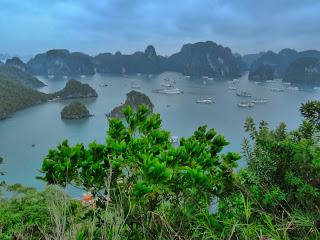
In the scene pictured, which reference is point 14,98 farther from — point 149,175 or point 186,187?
point 149,175

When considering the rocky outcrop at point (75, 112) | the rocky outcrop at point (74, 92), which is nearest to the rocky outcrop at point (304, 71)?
the rocky outcrop at point (74, 92)

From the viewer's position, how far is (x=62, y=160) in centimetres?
329

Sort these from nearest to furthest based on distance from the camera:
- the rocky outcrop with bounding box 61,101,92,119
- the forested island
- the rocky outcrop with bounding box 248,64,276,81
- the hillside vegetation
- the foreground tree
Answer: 1. the hillside vegetation
2. the foreground tree
3. the rocky outcrop with bounding box 61,101,92,119
4. the forested island
5. the rocky outcrop with bounding box 248,64,276,81

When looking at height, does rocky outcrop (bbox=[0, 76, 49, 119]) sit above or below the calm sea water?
above

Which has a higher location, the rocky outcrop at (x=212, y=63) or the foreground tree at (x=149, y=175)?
the foreground tree at (x=149, y=175)

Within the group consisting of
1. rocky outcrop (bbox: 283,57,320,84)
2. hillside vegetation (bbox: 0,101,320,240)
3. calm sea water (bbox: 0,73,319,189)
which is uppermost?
hillside vegetation (bbox: 0,101,320,240)

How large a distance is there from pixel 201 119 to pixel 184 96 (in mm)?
36806

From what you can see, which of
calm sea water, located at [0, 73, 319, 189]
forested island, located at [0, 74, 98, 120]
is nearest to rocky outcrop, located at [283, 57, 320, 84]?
calm sea water, located at [0, 73, 319, 189]

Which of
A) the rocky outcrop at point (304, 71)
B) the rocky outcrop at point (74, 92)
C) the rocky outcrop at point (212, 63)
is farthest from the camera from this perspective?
Result: the rocky outcrop at point (212, 63)

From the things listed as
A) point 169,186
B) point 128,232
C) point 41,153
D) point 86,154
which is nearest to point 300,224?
point 169,186

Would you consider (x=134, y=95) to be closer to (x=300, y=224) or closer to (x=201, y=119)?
(x=201, y=119)

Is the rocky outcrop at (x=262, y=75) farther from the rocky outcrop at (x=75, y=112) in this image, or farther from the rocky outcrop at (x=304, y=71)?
the rocky outcrop at (x=75, y=112)

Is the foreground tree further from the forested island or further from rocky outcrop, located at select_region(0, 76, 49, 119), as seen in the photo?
rocky outcrop, located at select_region(0, 76, 49, 119)

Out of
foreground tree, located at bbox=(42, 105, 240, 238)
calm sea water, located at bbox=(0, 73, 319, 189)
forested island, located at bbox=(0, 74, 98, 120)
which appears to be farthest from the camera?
forested island, located at bbox=(0, 74, 98, 120)
